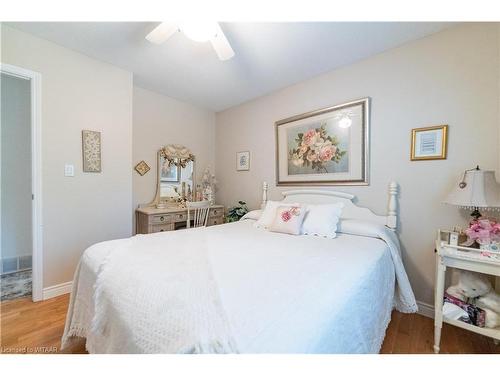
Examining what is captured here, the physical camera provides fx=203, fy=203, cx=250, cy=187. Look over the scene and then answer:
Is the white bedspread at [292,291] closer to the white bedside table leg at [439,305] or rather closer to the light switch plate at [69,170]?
the white bedside table leg at [439,305]

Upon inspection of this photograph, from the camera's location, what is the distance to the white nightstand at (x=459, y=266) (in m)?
1.20

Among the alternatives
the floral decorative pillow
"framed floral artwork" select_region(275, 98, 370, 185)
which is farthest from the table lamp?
the floral decorative pillow

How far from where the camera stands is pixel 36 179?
186cm

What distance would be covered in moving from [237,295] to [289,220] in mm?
1156

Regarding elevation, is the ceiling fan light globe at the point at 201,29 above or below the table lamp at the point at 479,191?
above

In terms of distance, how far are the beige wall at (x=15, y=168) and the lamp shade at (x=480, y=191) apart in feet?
15.2

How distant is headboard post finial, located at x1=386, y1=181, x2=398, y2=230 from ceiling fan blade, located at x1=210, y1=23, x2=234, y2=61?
184 centimetres

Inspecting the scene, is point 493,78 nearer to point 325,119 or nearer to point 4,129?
point 325,119

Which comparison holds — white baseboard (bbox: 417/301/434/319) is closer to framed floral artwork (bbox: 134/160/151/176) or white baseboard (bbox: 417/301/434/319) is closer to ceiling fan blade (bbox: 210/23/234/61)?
ceiling fan blade (bbox: 210/23/234/61)

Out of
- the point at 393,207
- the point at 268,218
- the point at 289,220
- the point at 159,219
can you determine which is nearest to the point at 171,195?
the point at 159,219

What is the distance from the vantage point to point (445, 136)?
5.44 ft

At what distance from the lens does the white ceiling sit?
1675 millimetres

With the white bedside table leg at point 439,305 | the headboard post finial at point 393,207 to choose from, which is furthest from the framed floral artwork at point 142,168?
the white bedside table leg at point 439,305
